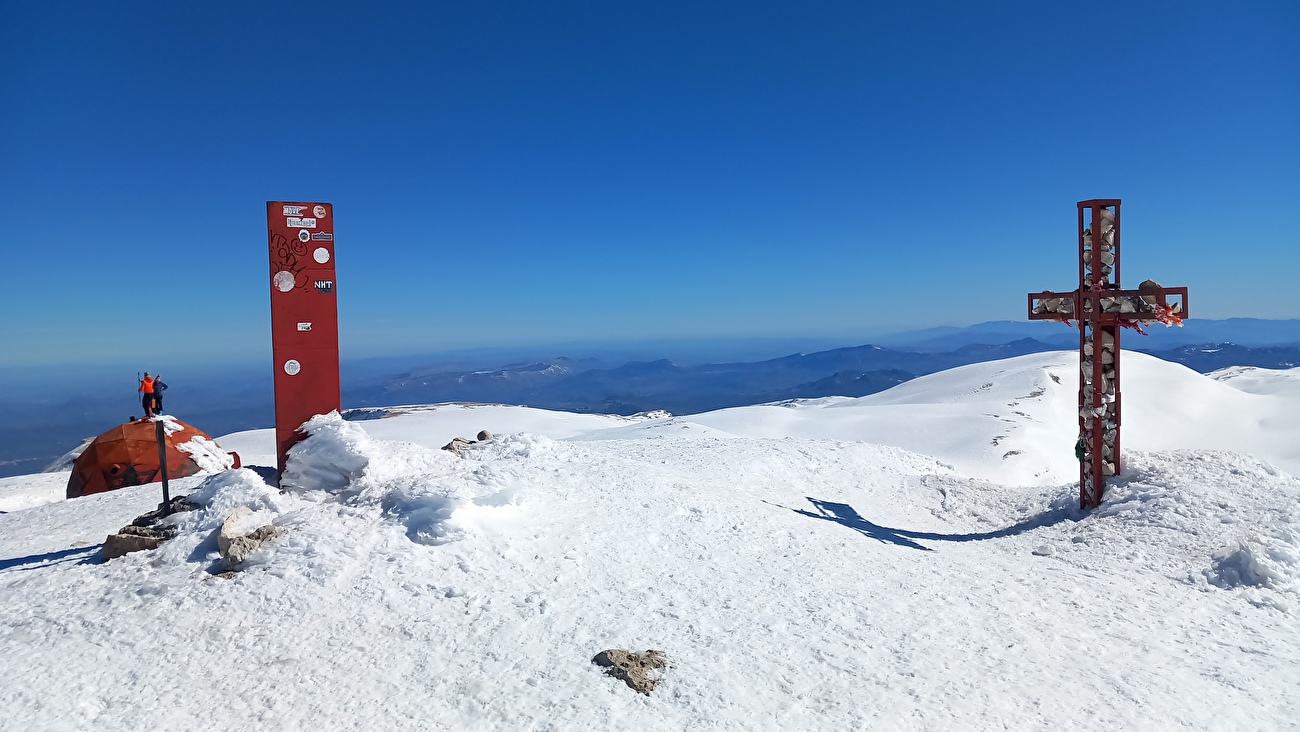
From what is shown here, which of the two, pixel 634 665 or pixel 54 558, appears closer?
pixel 634 665

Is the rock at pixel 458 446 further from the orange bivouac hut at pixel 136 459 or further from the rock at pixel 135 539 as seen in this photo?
the orange bivouac hut at pixel 136 459

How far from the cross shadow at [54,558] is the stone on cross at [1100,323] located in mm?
15766

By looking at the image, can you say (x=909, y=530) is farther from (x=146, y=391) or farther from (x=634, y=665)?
(x=146, y=391)

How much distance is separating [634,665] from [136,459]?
1869 cm

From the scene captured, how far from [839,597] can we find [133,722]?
707cm

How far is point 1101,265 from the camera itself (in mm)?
10867

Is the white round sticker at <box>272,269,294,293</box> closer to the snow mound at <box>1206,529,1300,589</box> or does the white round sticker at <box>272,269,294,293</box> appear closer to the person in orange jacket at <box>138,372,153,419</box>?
the person in orange jacket at <box>138,372,153,419</box>

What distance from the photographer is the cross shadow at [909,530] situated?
10.5 m

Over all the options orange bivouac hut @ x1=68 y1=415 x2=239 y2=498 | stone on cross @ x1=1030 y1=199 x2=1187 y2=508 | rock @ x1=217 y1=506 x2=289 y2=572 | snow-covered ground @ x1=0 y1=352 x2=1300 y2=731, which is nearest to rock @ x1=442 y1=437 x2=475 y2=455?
snow-covered ground @ x1=0 y1=352 x2=1300 y2=731

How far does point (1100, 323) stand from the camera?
35.4 feet

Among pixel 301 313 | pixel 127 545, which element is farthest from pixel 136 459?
pixel 127 545

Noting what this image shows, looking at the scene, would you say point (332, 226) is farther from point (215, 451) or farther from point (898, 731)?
point (215, 451)

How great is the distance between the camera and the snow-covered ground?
5262 millimetres

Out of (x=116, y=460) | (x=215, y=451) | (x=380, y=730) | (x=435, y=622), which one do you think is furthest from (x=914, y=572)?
(x=116, y=460)
